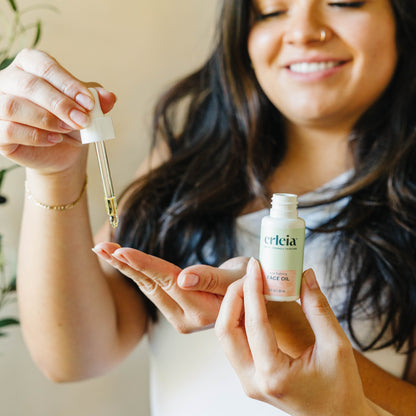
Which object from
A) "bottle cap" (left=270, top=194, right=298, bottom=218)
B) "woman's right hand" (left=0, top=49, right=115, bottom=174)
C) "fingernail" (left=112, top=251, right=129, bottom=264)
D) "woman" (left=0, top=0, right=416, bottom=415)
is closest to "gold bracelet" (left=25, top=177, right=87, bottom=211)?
"woman" (left=0, top=0, right=416, bottom=415)

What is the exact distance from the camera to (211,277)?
63 cm

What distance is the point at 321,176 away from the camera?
3.49 feet

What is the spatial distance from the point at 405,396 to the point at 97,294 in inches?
22.9

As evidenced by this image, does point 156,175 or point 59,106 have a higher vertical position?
point 59,106

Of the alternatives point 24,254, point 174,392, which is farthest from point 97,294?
point 174,392

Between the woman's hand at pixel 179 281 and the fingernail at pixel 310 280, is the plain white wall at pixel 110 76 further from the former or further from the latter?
the fingernail at pixel 310 280

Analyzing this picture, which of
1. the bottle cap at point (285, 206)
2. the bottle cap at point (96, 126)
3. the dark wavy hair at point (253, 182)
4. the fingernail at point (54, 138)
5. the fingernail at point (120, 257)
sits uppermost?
the bottle cap at point (96, 126)

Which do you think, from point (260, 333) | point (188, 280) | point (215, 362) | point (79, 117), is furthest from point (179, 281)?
point (215, 362)

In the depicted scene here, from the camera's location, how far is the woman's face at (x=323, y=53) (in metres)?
0.88

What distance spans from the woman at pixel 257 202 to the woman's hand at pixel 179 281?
0.5 inches

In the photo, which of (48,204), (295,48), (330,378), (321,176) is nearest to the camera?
(330,378)

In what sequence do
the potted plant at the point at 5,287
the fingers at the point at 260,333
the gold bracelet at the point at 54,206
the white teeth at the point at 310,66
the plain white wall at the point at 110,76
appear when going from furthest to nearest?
1. the plain white wall at the point at 110,76
2. the potted plant at the point at 5,287
3. the white teeth at the point at 310,66
4. the gold bracelet at the point at 54,206
5. the fingers at the point at 260,333

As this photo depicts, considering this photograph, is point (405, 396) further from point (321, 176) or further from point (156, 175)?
point (156, 175)

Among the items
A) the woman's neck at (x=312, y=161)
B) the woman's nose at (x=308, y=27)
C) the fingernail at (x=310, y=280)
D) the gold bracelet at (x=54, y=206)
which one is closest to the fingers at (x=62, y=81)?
the gold bracelet at (x=54, y=206)
